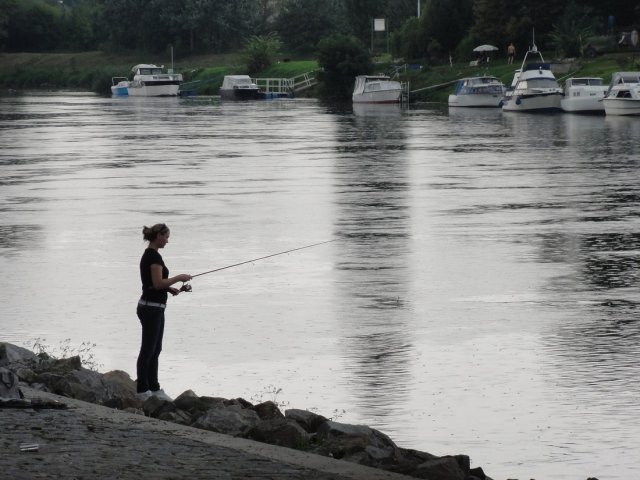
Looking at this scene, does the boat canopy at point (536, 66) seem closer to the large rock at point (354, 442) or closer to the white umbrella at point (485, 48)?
the white umbrella at point (485, 48)

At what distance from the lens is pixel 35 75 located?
145m

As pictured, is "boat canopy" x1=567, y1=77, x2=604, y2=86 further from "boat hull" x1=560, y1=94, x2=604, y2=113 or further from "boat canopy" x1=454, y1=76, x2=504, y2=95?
"boat canopy" x1=454, y1=76, x2=504, y2=95

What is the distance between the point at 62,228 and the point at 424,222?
20.7ft

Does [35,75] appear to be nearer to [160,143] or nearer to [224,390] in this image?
[160,143]

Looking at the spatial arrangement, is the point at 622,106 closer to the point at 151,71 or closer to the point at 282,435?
the point at 282,435

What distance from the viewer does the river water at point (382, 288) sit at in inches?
508

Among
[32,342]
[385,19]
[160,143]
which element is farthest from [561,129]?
[385,19]

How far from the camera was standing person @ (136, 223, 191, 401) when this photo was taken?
40.6 ft

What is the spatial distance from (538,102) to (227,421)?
214 feet

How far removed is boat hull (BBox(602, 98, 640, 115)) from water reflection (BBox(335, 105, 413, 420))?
27218 millimetres

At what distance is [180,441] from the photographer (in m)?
10.0

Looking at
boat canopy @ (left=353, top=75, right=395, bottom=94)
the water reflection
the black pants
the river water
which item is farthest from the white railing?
the black pants

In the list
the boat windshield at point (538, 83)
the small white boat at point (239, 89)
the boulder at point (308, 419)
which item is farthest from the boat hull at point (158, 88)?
the boulder at point (308, 419)

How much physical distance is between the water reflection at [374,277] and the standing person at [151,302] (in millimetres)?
1933
